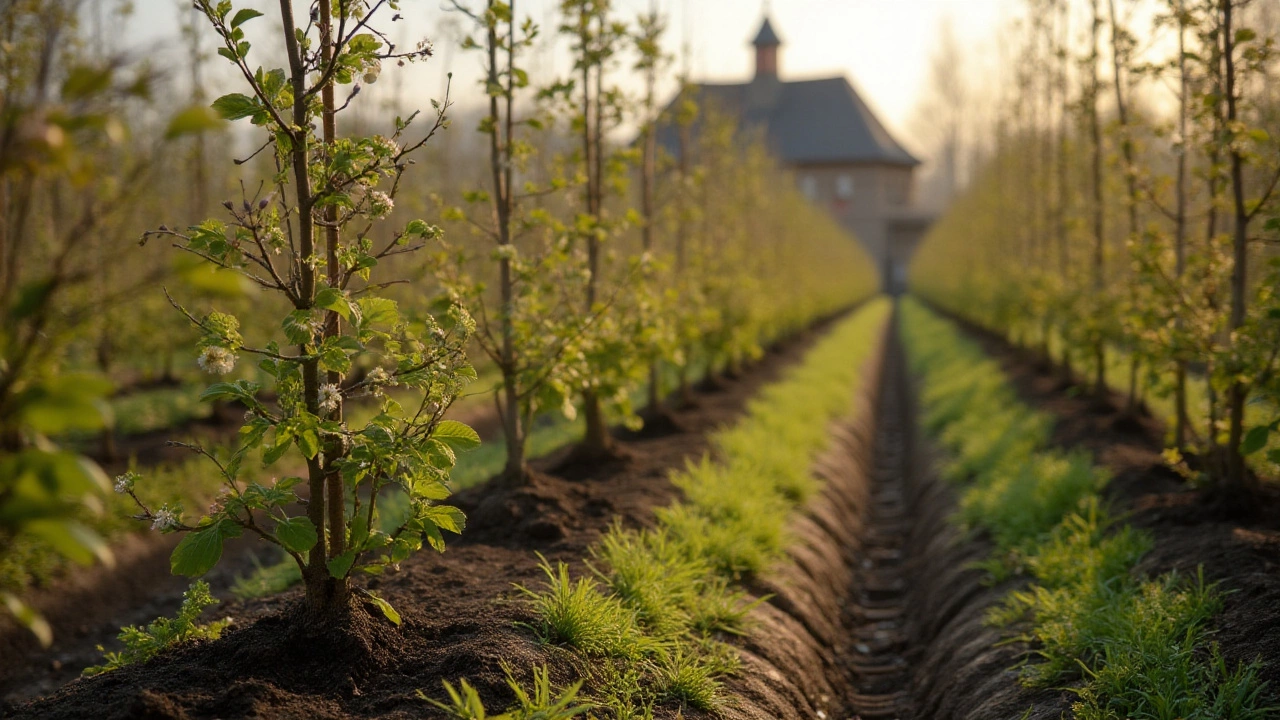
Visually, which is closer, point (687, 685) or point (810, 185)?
point (687, 685)

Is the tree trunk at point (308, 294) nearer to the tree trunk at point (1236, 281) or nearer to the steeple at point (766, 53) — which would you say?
the tree trunk at point (1236, 281)

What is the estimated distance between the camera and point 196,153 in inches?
361

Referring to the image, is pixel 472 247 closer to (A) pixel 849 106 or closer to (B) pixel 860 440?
(B) pixel 860 440

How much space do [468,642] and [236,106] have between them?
1851mm

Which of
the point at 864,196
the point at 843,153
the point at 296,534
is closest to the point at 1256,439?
the point at 296,534

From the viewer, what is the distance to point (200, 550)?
2.92m

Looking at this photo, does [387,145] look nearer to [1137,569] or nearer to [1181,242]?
[1137,569]

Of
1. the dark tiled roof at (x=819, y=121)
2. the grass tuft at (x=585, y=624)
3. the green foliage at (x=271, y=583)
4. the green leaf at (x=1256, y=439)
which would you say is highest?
the dark tiled roof at (x=819, y=121)

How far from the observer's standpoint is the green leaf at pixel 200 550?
2891 mm

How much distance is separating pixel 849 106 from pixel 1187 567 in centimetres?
5244

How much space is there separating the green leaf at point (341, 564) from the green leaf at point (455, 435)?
452mm

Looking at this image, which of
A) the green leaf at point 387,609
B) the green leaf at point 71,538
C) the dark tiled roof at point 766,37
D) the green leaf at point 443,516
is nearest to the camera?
the green leaf at point 71,538

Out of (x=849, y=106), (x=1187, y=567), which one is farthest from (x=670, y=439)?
(x=849, y=106)

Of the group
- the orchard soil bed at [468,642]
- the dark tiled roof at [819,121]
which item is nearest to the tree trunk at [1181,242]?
the orchard soil bed at [468,642]
